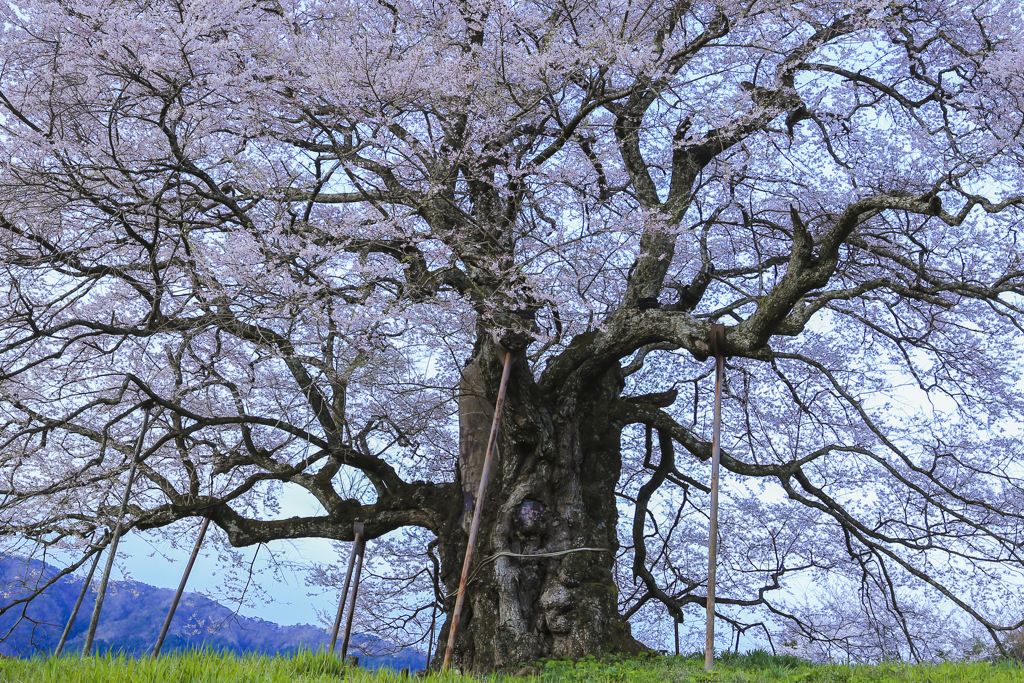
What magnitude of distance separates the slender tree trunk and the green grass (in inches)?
13.7

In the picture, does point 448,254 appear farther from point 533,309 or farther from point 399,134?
point 399,134

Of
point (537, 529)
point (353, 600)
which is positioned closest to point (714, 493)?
point (537, 529)

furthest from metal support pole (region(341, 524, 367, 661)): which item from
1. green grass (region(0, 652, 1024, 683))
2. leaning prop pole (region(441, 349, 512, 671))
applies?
leaning prop pole (region(441, 349, 512, 671))

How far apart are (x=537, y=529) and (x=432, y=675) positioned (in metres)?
1.65

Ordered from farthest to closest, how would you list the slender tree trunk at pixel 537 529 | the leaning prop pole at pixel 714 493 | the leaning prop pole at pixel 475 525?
the slender tree trunk at pixel 537 529 → the leaning prop pole at pixel 475 525 → the leaning prop pole at pixel 714 493

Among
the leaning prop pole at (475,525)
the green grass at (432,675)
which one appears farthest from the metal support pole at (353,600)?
the leaning prop pole at (475,525)

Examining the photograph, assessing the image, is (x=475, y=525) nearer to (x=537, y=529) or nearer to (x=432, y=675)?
(x=432, y=675)

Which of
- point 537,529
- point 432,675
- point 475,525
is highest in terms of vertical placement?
point 537,529

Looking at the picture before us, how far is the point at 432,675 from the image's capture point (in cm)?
455

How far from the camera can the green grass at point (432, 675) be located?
348cm

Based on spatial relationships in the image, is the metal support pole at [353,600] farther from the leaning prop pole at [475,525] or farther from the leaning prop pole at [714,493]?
the leaning prop pole at [714,493]

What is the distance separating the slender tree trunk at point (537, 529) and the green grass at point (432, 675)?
0.35m

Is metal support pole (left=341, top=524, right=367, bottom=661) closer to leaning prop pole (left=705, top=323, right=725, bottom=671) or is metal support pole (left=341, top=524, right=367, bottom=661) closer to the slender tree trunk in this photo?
the slender tree trunk

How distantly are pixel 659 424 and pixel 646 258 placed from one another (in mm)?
1456
